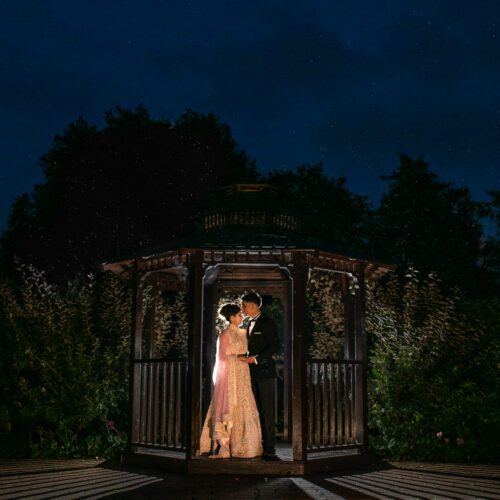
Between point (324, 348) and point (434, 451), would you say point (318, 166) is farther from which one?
point (434, 451)

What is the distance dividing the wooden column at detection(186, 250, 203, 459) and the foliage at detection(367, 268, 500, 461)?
3935mm

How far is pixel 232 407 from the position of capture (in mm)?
8984

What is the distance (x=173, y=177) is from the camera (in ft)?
78.2

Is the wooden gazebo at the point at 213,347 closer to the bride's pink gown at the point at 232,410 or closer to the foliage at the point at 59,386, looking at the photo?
the bride's pink gown at the point at 232,410

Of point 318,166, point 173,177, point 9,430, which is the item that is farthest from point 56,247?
point 9,430

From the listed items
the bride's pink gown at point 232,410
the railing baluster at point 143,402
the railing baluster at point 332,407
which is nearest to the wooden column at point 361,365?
the railing baluster at point 332,407

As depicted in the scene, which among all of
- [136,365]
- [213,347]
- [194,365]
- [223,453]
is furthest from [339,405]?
[136,365]

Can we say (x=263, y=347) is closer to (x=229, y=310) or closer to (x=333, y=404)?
(x=229, y=310)

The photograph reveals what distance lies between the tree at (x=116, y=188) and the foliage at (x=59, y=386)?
972 cm

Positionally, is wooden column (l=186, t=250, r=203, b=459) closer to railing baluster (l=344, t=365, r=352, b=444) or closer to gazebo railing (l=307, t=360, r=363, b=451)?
gazebo railing (l=307, t=360, r=363, b=451)

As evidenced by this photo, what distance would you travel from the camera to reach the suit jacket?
354 inches

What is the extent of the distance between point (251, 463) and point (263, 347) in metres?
1.41

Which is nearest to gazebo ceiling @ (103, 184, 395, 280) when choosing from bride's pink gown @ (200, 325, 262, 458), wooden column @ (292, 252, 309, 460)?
wooden column @ (292, 252, 309, 460)

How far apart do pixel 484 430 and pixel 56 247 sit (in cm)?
1523
